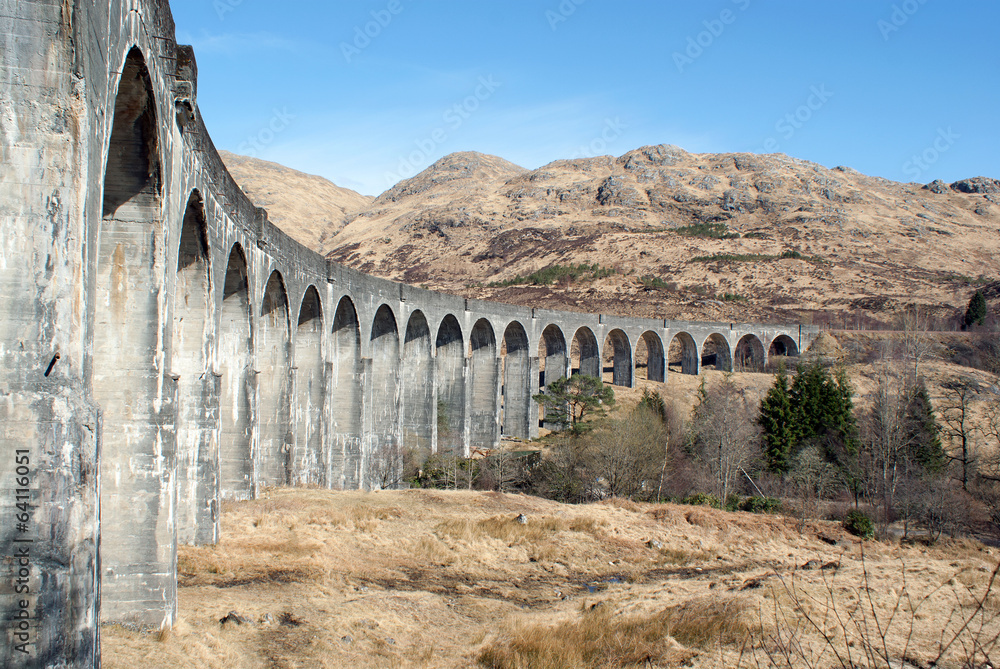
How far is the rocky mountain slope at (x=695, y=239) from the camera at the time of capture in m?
70.6

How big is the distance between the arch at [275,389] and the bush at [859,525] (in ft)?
50.6

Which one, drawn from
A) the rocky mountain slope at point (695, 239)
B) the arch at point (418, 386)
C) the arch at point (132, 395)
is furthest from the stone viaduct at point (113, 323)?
the rocky mountain slope at point (695, 239)

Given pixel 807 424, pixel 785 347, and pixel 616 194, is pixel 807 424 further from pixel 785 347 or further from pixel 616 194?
pixel 616 194

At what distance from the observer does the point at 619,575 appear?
15867mm

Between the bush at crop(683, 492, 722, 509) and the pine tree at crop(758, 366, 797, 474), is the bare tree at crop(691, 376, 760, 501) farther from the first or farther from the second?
the pine tree at crop(758, 366, 797, 474)

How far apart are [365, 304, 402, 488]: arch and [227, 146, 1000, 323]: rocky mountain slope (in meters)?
42.1

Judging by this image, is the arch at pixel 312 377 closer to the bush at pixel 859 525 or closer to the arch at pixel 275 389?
the arch at pixel 275 389

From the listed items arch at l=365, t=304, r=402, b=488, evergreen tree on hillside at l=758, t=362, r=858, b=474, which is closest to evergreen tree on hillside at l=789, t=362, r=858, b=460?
evergreen tree on hillside at l=758, t=362, r=858, b=474

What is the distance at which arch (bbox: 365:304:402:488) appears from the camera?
26016 millimetres

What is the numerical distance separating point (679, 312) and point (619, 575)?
52.0 metres

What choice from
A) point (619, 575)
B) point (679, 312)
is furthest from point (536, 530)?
point (679, 312)

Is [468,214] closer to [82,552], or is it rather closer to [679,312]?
[679,312]

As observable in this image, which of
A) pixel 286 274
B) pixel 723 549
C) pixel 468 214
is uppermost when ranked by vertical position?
pixel 468 214

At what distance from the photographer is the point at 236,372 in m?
15.0
